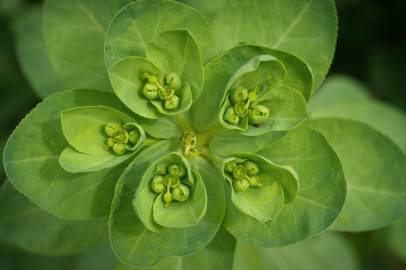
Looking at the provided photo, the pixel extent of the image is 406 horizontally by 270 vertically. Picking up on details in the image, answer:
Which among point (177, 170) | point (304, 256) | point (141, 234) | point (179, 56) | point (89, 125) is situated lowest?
point (304, 256)

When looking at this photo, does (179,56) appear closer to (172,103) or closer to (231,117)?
(172,103)

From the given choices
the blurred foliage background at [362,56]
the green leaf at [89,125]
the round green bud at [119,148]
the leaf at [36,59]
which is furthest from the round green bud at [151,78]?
the blurred foliage background at [362,56]

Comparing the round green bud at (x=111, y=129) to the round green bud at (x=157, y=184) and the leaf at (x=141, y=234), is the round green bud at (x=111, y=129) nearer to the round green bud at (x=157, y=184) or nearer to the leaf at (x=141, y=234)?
the leaf at (x=141, y=234)

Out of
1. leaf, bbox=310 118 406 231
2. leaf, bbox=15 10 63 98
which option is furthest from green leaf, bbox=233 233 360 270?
leaf, bbox=15 10 63 98

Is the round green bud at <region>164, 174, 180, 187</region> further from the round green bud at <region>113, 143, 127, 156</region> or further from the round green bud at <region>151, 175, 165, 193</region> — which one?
the round green bud at <region>113, 143, 127, 156</region>

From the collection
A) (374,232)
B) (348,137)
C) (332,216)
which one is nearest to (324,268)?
(374,232)

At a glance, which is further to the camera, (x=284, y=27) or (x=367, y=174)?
(x=367, y=174)

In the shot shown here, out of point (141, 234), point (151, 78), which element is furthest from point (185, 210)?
point (151, 78)
